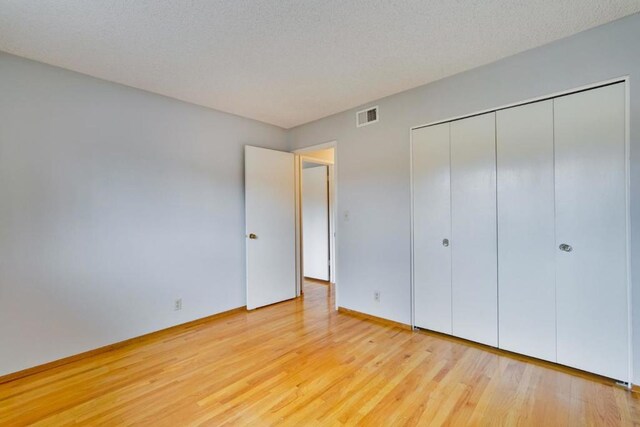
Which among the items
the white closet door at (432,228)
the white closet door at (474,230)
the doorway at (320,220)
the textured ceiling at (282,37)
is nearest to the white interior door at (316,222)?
the doorway at (320,220)

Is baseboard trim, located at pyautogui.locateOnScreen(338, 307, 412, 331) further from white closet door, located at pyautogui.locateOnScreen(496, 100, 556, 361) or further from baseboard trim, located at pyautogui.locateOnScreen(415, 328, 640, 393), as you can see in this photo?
white closet door, located at pyautogui.locateOnScreen(496, 100, 556, 361)

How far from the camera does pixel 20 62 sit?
2.17 m

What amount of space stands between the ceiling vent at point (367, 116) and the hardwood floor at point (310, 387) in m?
2.30

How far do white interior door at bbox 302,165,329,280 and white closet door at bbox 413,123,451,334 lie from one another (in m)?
2.28

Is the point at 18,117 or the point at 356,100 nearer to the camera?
the point at 18,117

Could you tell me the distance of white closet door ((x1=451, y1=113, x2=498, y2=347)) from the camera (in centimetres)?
245

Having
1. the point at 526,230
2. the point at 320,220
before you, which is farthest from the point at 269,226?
the point at 526,230

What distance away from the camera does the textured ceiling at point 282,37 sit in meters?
1.71

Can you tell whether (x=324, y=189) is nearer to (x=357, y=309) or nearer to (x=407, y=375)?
(x=357, y=309)

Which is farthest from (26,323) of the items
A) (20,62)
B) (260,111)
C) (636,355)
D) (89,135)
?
(636,355)

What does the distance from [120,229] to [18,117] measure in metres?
1.09

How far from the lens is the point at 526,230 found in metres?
2.28

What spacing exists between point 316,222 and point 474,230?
2.96m

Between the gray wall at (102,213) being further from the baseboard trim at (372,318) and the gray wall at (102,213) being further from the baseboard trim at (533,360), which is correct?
the baseboard trim at (533,360)
